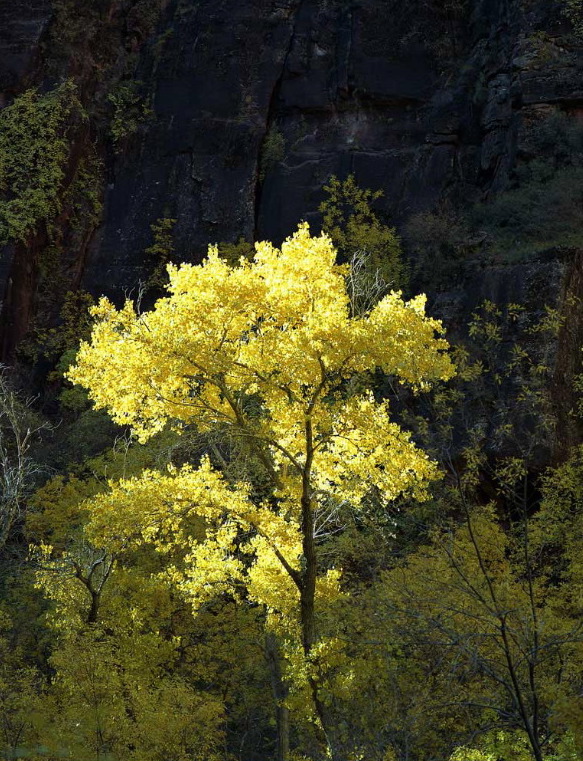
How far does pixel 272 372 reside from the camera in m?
11.8

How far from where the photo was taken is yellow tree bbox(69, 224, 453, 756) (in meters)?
11.0

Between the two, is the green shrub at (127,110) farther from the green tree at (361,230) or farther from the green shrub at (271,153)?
the green tree at (361,230)

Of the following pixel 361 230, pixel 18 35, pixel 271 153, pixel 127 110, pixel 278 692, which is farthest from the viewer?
pixel 127 110

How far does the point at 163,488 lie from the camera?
37.9 feet

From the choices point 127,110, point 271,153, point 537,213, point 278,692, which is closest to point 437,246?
point 537,213

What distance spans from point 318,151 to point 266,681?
19.9 m

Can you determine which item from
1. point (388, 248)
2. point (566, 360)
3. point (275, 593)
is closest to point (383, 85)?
point (388, 248)

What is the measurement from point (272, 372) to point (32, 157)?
76.4 ft

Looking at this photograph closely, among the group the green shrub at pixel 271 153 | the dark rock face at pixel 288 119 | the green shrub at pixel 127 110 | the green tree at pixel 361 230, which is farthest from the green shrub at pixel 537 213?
the green shrub at pixel 127 110

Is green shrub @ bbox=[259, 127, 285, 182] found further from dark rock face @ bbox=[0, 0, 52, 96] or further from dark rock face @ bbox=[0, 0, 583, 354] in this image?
dark rock face @ bbox=[0, 0, 52, 96]

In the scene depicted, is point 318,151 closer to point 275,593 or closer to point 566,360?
point 566,360

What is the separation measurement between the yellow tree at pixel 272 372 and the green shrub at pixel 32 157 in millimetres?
21131

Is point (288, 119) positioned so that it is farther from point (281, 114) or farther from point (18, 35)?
point (18, 35)

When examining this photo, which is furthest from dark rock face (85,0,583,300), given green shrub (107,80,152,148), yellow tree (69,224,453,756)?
yellow tree (69,224,453,756)
